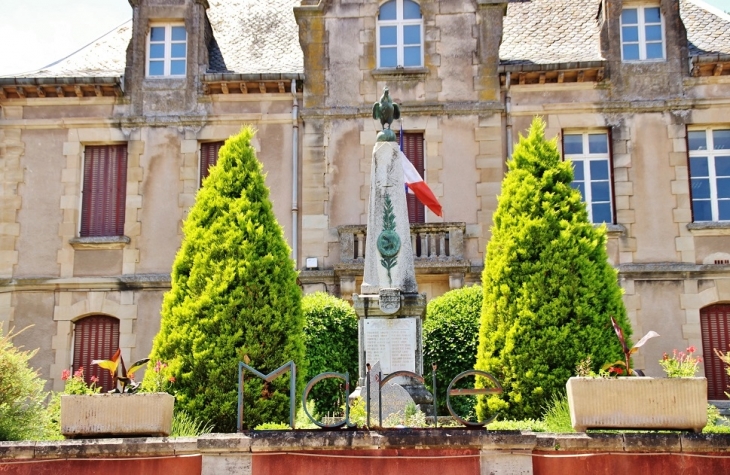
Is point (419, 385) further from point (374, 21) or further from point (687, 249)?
point (374, 21)

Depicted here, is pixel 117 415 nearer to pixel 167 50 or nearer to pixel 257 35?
pixel 167 50

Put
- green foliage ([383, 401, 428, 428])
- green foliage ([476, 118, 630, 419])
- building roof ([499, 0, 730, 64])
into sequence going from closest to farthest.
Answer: green foliage ([383, 401, 428, 428]), green foliage ([476, 118, 630, 419]), building roof ([499, 0, 730, 64])

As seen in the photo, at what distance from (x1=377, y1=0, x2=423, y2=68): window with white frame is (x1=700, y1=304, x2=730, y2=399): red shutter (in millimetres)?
7250

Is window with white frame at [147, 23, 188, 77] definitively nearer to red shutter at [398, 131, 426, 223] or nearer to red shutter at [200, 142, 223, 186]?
red shutter at [200, 142, 223, 186]

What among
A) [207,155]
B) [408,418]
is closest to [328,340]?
[408,418]

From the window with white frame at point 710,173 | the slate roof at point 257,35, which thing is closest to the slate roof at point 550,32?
the window with white frame at point 710,173

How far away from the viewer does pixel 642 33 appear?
18406 mm

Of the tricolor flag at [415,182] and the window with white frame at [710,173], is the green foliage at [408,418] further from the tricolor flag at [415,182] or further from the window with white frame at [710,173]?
the window with white frame at [710,173]

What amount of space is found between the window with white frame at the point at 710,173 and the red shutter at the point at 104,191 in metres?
10.9

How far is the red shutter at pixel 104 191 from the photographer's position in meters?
18.1

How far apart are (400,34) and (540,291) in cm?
749

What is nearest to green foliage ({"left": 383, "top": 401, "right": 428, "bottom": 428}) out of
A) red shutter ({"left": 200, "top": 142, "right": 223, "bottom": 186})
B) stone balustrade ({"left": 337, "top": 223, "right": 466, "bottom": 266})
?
stone balustrade ({"left": 337, "top": 223, "right": 466, "bottom": 266})

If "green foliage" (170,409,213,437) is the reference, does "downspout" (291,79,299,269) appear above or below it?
above

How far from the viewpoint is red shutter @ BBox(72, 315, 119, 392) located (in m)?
17.5
